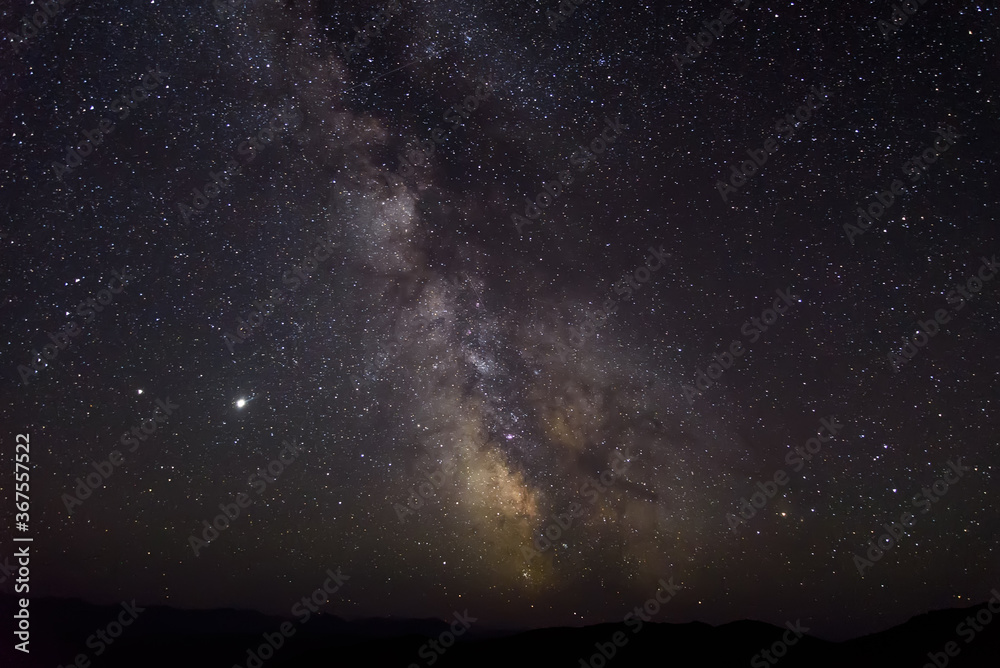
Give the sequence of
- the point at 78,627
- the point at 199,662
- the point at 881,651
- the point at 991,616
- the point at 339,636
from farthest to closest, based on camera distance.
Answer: the point at 339,636 → the point at 199,662 → the point at 78,627 → the point at 881,651 → the point at 991,616

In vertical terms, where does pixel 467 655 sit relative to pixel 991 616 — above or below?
below

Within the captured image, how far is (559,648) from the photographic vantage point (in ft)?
83.3

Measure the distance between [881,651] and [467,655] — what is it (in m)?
16.2

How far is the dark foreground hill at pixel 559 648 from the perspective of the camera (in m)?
16.0

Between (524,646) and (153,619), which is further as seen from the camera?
(153,619)

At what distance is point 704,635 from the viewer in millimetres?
25328

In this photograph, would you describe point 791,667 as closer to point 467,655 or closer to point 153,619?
point 467,655

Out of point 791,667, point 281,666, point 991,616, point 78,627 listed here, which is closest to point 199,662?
point 78,627

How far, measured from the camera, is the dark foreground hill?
1605 cm

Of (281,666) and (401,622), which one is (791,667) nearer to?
(281,666)

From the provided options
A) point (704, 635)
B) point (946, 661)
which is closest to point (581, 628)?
point (704, 635)

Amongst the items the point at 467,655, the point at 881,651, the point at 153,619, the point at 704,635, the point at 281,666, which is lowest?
the point at 153,619

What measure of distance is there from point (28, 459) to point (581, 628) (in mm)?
27906

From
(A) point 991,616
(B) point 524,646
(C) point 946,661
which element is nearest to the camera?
(C) point 946,661
